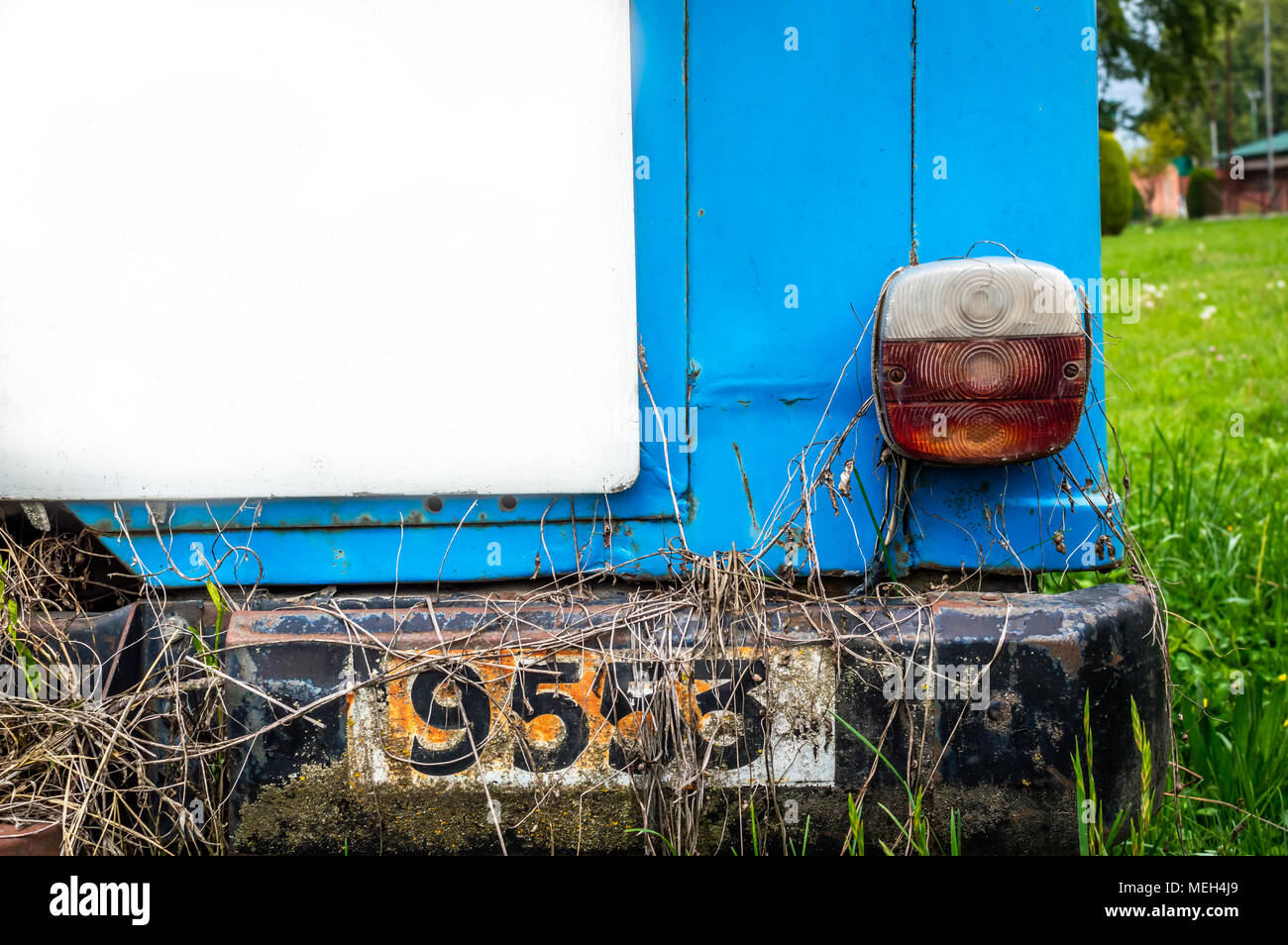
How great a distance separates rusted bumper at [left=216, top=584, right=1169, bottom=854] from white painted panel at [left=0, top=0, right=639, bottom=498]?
0.34 m

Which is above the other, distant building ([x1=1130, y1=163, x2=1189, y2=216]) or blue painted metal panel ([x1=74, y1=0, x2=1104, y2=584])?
distant building ([x1=1130, y1=163, x2=1189, y2=216])

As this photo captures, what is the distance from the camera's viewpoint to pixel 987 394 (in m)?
1.35

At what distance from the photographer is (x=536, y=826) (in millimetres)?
1376

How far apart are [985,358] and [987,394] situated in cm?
5

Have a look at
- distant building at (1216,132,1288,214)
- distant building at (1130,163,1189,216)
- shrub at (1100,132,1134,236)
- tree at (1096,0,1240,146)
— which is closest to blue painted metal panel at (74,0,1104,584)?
shrub at (1100,132,1134,236)

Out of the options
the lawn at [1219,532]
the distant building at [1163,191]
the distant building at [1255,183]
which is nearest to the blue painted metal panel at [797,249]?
the lawn at [1219,532]

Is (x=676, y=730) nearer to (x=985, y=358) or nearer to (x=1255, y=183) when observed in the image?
(x=985, y=358)

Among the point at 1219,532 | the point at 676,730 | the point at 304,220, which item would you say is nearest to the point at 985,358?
the point at 676,730

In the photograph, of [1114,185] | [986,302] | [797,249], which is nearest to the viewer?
[986,302]

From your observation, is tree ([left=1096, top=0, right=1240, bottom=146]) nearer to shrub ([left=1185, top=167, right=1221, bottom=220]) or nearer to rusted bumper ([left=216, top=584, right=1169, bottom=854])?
shrub ([left=1185, top=167, right=1221, bottom=220])

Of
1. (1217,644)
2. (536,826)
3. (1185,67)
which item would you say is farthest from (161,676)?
(1185,67)

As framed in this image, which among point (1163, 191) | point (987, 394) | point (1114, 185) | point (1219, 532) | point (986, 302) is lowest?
point (1219, 532)

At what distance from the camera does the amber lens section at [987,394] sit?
134 centimetres

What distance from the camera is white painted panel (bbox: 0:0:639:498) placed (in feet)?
4.64
